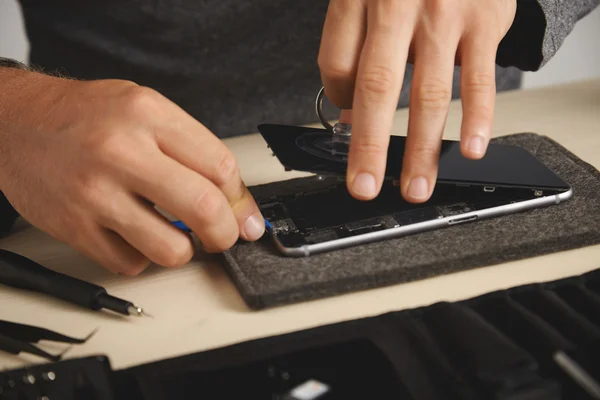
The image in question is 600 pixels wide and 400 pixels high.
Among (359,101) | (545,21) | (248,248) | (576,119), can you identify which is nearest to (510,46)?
(545,21)

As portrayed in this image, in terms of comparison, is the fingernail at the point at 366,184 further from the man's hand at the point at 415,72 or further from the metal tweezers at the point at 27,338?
the metal tweezers at the point at 27,338

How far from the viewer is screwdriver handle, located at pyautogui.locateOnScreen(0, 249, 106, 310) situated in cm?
52

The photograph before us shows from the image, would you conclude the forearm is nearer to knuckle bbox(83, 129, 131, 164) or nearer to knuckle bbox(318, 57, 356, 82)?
knuckle bbox(83, 129, 131, 164)

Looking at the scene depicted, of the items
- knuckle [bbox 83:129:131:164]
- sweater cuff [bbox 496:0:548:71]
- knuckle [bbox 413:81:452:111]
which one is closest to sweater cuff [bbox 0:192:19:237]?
knuckle [bbox 83:129:131:164]

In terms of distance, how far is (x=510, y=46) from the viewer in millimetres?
766

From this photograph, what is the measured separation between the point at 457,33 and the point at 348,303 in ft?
0.83

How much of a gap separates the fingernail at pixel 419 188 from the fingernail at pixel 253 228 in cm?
12

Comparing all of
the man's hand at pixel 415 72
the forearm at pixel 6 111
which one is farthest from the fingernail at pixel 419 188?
the forearm at pixel 6 111

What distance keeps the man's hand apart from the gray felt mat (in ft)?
0.15

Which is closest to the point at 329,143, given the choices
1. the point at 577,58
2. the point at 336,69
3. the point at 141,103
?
the point at 336,69

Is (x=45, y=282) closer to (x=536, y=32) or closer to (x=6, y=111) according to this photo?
(x=6, y=111)

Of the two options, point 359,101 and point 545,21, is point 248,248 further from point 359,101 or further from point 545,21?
point 545,21

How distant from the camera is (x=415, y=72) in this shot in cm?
59

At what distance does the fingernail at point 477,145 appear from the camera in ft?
1.85
